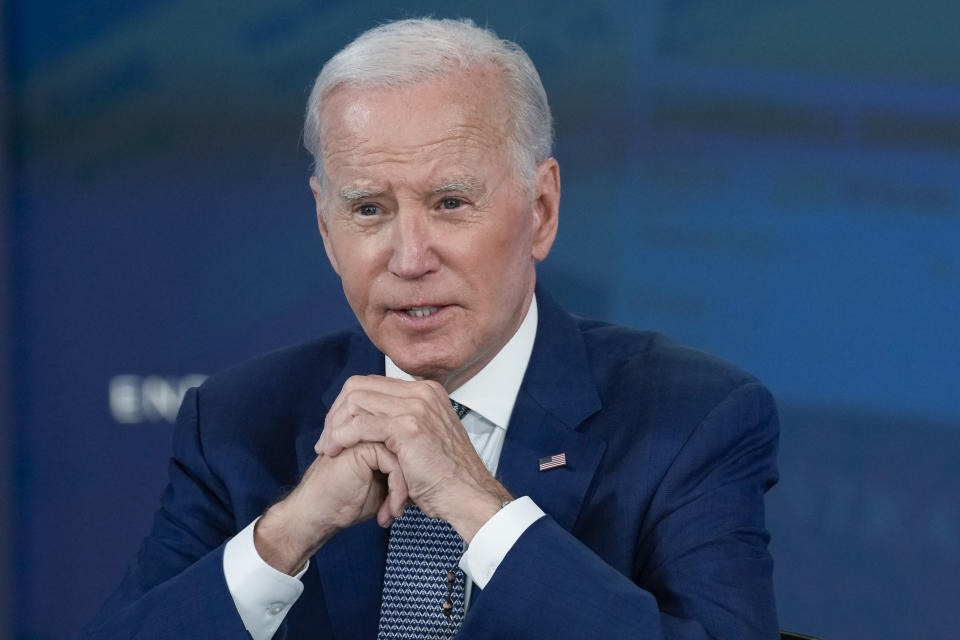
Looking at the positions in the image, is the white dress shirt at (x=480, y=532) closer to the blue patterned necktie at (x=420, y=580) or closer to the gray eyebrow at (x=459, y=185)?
the blue patterned necktie at (x=420, y=580)

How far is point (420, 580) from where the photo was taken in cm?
208

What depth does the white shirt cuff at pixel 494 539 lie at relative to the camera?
1.84 m

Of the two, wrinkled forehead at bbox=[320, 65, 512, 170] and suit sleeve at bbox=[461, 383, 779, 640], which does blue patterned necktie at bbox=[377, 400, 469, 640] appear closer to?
suit sleeve at bbox=[461, 383, 779, 640]

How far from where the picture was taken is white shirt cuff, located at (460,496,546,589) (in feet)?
6.04

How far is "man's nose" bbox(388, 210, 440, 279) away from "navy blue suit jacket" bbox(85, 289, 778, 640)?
0.34m

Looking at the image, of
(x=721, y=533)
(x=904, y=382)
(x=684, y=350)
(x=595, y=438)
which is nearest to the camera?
(x=721, y=533)

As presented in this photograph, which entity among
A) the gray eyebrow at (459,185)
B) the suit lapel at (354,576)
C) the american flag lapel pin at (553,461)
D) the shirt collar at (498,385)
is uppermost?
the gray eyebrow at (459,185)

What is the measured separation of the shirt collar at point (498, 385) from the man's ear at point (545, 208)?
0.17m

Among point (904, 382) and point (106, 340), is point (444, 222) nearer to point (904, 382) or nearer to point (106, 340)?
point (904, 382)

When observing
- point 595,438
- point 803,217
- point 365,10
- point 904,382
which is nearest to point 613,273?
point 803,217

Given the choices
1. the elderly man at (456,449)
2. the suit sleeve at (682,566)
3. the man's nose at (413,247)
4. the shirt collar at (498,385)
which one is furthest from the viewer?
the shirt collar at (498,385)

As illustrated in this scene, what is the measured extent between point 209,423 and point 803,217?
70.2 inches

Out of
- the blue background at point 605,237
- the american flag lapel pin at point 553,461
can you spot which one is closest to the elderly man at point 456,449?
the american flag lapel pin at point 553,461

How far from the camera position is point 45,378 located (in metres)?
3.82
